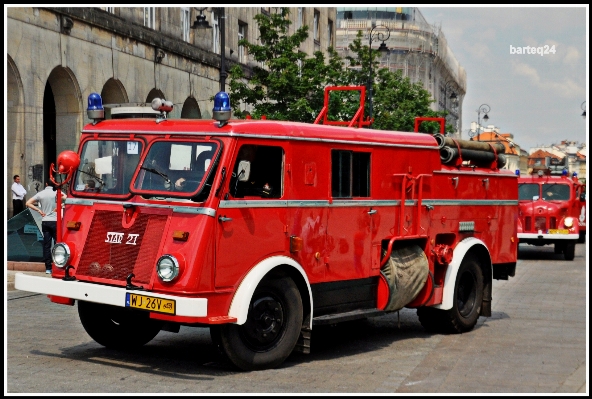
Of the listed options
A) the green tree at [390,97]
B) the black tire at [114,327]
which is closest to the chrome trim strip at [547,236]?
the green tree at [390,97]

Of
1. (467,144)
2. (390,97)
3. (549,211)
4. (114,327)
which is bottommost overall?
(114,327)

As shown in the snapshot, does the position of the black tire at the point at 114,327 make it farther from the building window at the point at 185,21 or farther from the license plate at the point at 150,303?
the building window at the point at 185,21

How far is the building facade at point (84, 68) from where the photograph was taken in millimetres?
23797

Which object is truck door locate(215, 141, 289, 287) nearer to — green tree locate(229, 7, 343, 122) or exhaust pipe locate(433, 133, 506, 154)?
exhaust pipe locate(433, 133, 506, 154)

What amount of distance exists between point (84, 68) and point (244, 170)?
60.4 feet

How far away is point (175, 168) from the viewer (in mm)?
9195

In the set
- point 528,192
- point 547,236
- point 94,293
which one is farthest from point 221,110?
point 528,192

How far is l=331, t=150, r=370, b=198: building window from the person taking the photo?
10.2 m

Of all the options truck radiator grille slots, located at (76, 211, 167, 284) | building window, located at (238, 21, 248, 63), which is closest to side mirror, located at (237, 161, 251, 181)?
truck radiator grille slots, located at (76, 211, 167, 284)

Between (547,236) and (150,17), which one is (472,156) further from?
(150,17)

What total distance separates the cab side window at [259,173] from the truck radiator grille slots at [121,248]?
2.56 feet

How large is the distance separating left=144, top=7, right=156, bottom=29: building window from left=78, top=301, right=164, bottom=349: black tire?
70.2 ft

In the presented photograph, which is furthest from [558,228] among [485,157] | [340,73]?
[485,157]

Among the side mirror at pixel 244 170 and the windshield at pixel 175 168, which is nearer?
the windshield at pixel 175 168
